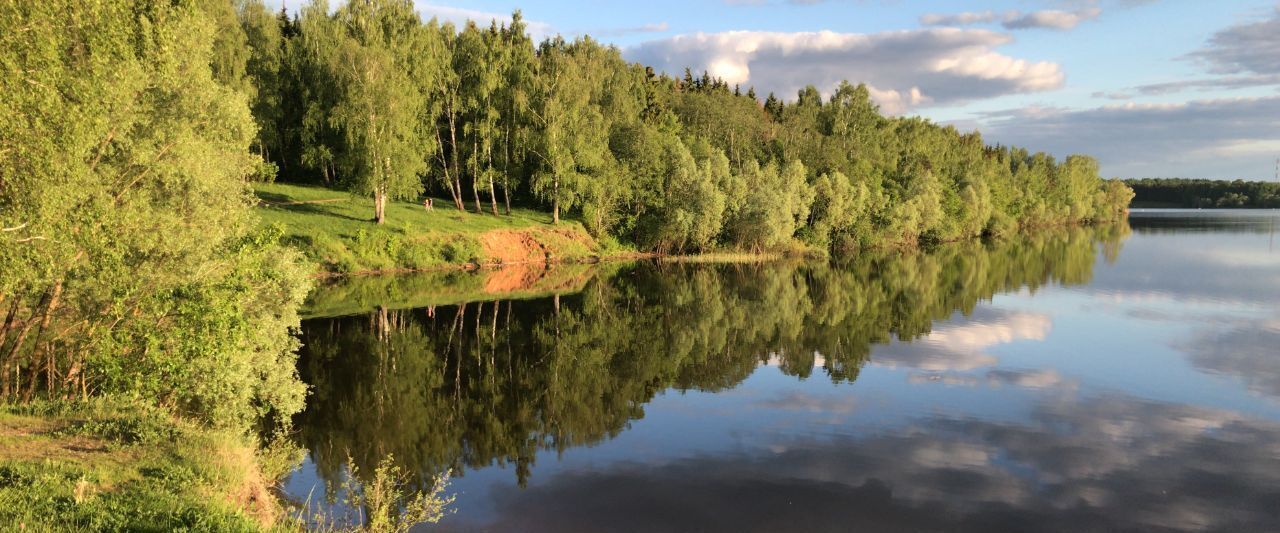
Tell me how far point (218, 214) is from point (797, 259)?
67.9 m

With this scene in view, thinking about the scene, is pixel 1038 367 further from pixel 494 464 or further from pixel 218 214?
pixel 218 214

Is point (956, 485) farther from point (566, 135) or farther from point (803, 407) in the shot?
point (566, 135)

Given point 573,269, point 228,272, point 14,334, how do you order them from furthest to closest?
point 573,269 < point 14,334 < point 228,272

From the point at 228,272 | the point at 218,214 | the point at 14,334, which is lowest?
the point at 14,334

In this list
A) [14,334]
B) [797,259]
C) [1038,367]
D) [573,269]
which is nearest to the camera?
[14,334]

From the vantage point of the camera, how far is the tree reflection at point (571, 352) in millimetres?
23891

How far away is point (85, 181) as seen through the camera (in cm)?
1728

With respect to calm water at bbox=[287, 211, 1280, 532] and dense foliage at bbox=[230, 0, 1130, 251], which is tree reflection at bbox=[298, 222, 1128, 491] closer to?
calm water at bbox=[287, 211, 1280, 532]

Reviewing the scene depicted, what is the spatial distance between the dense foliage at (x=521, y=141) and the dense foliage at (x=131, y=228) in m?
41.9

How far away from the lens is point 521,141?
74.4 m

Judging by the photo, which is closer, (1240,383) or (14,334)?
(14,334)

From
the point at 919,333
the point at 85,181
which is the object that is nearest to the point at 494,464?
the point at 85,181

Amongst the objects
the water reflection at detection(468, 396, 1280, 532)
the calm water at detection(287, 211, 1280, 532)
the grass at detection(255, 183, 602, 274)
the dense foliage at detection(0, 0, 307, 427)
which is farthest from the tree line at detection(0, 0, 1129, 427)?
the water reflection at detection(468, 396, 1280, 532)

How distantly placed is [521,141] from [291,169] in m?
30.1
